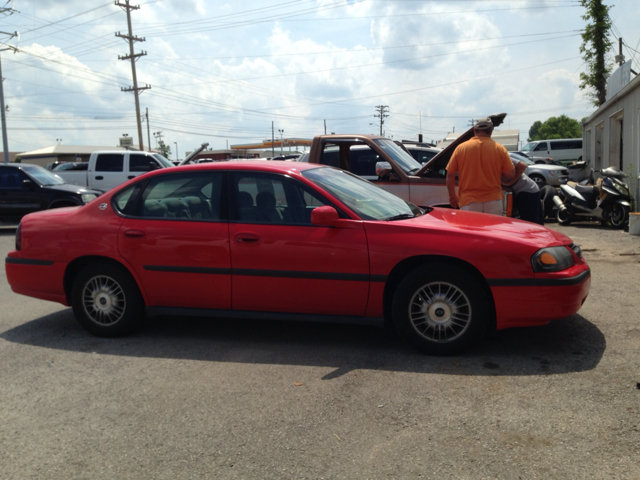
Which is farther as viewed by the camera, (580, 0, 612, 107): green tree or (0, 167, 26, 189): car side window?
(580, 0, 612, 107): green tree

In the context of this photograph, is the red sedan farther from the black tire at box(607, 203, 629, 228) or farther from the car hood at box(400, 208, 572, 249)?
the black tire at box(607, 203, 629, 228)

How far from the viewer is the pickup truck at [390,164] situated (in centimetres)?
805

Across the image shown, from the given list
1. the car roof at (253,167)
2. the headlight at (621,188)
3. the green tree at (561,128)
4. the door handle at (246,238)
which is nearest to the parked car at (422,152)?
the headlight at (621,188)

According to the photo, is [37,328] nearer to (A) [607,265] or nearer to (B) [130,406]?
(B) [130,406]

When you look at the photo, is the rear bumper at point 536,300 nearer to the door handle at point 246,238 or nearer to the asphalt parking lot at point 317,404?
the asphalt parking lot at point 317,404

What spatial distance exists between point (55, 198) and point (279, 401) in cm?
1212

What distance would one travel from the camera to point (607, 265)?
314 inches

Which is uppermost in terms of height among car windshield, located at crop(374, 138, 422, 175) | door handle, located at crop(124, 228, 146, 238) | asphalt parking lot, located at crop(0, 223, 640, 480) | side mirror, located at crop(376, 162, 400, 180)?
car windshield, located at crop(374, 138, 422, 175)

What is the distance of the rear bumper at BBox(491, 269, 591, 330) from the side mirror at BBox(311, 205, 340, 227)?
1276mm

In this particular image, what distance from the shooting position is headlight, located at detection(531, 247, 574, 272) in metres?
4.21

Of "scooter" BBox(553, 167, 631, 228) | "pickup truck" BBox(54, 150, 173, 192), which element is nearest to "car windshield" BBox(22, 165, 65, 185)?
"pickup truck" BBox(54, 150, 173, 192)

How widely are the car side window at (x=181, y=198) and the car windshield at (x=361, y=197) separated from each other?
78 cm

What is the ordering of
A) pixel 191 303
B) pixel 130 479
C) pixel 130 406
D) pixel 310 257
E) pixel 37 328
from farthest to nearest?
pixel 37 328 < pixel 191 303 < pixel 310 257 < pixel 130 406 < pixel 130 479

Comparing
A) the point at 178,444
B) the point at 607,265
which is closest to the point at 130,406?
the point at 178,444
